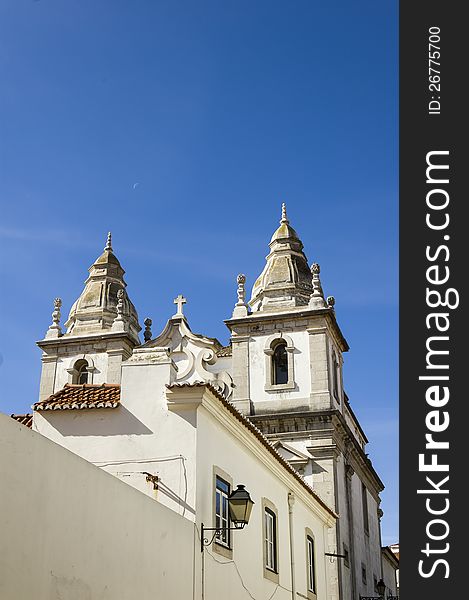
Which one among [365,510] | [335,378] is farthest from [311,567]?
[365,510]

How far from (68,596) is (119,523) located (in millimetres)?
1444

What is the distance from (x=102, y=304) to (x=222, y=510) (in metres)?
21.5

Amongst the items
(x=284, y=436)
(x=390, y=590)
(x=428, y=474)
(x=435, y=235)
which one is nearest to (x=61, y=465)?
(x=428, y=474)

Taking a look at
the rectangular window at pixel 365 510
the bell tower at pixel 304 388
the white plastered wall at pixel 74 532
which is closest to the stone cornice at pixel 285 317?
the bell tower at pixel 304 388

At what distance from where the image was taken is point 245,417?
751 inches

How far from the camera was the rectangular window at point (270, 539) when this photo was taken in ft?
52.6

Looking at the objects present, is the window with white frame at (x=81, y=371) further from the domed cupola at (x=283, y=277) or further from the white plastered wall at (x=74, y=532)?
the white plastered wall at (x=74, y=532)

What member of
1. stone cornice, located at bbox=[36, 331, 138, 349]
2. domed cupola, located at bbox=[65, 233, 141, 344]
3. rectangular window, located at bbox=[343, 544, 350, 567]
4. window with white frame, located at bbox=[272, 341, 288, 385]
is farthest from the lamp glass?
domed cupola, located at bbox=[65, 233, 141, 344]

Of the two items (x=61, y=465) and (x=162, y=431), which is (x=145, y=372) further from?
(x=61, y=465)

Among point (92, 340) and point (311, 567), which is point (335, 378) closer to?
point (92, 340)

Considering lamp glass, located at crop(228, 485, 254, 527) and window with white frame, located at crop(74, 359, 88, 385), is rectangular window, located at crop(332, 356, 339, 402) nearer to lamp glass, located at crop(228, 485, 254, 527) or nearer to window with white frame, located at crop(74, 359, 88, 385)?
window with white frame, located at crop(74, 359, 88, 385)

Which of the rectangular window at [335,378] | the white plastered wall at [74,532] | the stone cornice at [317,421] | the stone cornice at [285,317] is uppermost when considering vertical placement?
the stone cornice at [285,317]

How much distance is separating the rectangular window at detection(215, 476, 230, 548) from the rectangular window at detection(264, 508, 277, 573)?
78.6 inches

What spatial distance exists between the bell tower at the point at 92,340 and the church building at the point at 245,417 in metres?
0.05
